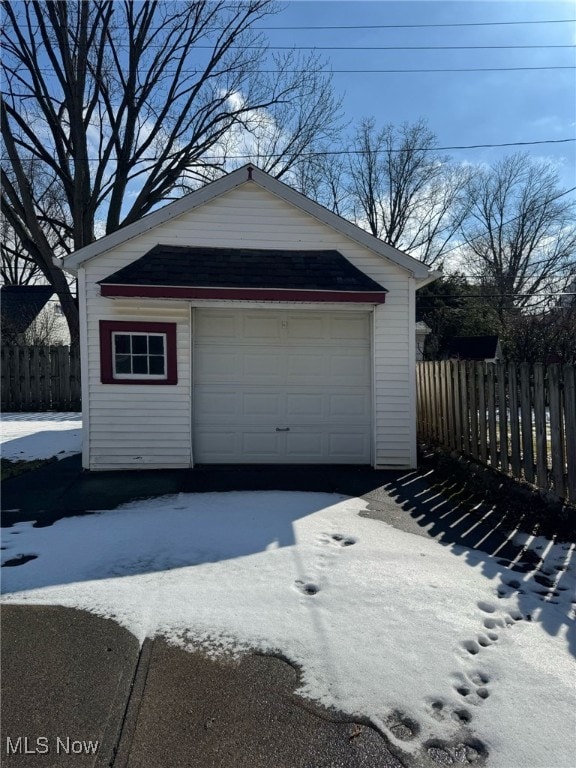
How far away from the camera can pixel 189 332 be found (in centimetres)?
733

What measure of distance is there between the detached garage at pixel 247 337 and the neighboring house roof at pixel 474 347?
58.1 feet

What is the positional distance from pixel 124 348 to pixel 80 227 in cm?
1251

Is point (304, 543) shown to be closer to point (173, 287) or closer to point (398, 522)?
point (398, 522)

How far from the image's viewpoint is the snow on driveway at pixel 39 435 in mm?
8859

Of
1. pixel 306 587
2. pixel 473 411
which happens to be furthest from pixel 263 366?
pixel 306 587

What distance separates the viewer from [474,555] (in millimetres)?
4344

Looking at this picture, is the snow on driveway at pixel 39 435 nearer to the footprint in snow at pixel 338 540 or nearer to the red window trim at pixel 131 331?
the red window trim at pixel 131 331

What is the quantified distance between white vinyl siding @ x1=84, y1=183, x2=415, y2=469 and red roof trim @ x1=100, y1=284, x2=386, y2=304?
380 millimetres

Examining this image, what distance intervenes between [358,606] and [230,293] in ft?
15.2

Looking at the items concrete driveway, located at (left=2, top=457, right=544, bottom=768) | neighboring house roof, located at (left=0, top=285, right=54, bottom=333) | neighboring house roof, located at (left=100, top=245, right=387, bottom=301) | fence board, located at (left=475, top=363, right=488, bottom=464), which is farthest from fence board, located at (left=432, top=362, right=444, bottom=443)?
neighboring house roof, located at (left=0, top=285, right=54, bottom=333)

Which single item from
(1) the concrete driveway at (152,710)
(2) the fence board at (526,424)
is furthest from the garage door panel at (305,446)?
(1) the concrete driveway at (152,710)

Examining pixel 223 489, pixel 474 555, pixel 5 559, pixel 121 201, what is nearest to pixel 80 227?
pixel 121 201

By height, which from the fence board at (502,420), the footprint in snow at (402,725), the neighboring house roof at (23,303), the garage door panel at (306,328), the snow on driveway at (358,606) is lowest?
the footprint in snow at (402,725)

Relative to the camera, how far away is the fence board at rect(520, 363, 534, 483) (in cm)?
543
